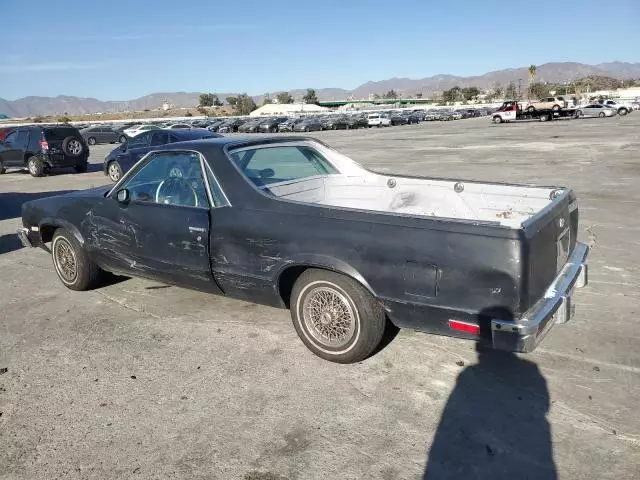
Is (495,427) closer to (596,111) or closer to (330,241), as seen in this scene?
(330,241)

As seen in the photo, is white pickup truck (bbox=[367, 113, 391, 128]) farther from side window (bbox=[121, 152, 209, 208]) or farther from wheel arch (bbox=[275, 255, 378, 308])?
wheel arch (bbox=[275, 255, 378, 308])

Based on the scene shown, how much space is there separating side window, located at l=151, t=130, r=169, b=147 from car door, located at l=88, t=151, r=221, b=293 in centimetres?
951

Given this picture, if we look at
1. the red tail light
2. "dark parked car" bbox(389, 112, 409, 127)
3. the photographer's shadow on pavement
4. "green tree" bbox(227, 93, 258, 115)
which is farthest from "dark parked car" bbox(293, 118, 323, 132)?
"green tree" bbox(227, 93, 258, 115)

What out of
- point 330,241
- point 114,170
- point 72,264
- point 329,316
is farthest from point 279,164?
point 114,170

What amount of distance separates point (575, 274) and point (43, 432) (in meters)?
3.64

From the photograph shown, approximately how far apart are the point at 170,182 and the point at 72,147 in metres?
14.6

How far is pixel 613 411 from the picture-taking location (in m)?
3.10

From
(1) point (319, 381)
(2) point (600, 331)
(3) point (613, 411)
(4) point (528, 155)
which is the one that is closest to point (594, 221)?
(2) point (600, 331)

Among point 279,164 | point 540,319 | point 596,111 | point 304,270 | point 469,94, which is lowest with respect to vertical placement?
point 540,319

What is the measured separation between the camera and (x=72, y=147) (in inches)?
678

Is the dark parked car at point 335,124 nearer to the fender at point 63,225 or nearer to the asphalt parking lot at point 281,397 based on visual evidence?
the fender at point 63,225

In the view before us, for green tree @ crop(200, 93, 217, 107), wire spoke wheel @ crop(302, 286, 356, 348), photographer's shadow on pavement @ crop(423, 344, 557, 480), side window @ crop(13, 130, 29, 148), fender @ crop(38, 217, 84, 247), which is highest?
green tree @ crop(200, 93, 217, 107)

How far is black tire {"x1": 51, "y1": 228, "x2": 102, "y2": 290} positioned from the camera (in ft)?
17.1

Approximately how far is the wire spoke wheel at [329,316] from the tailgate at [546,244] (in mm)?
1148
